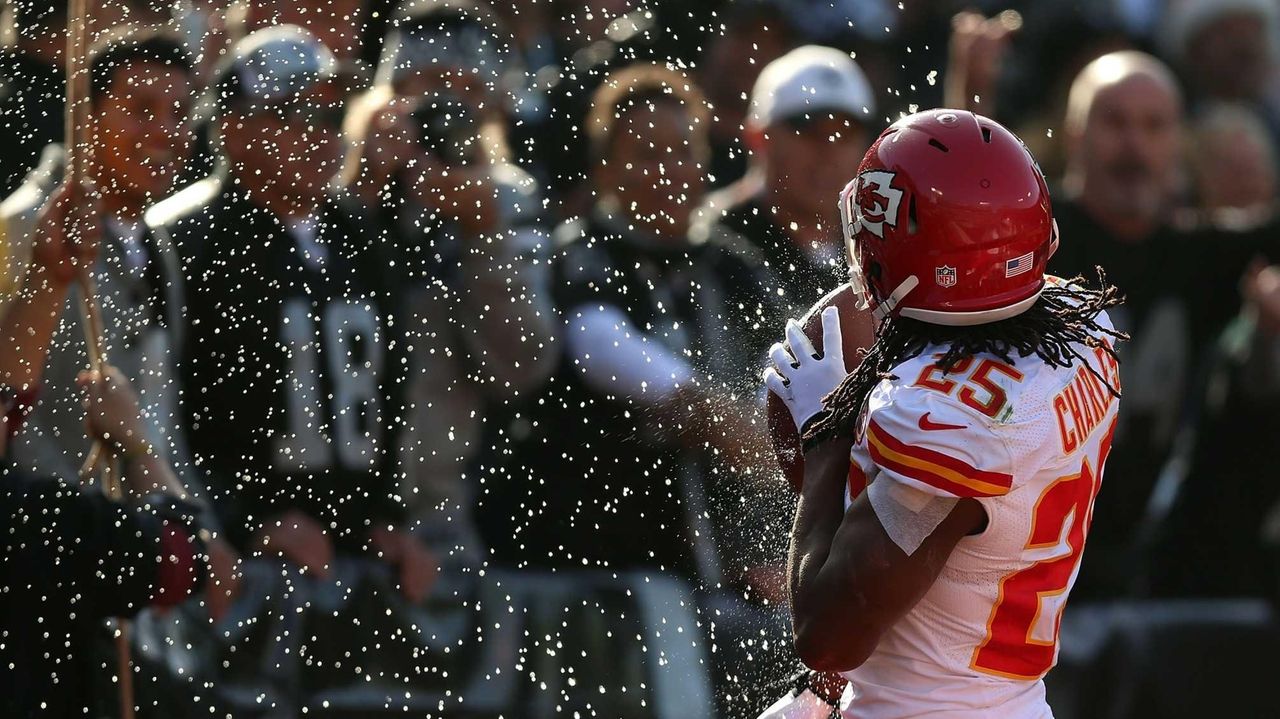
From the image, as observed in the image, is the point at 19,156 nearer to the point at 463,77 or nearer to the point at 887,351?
the point at 463,77

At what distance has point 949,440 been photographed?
7.47 feet

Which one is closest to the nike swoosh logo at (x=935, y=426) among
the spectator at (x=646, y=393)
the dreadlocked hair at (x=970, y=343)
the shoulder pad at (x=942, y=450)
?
the shoulder pad at (x=942, y=450)

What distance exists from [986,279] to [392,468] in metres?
2.41

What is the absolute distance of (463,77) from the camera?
474 centimetres

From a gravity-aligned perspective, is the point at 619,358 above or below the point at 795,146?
below

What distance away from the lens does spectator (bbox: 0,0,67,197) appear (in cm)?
404

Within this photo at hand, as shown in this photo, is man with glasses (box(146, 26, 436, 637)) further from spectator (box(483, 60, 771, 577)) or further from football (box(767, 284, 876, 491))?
football (box(767, 284, 876, 491))

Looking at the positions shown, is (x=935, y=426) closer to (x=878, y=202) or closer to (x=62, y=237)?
(x=878, y=202)

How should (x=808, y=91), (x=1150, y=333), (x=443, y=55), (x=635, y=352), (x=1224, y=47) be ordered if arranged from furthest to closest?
(x=1224, y=47) < (x=1150, y=333) < (x=808, y=91) < (x=443, y=55) < (x=635, y=352)

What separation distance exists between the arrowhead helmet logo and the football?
0.91 feet

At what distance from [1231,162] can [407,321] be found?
11.3ft

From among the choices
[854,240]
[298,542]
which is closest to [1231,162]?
[298,542]

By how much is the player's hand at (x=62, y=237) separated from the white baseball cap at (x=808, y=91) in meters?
2.03

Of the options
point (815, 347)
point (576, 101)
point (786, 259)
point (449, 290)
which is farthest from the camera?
point (576, 101)
